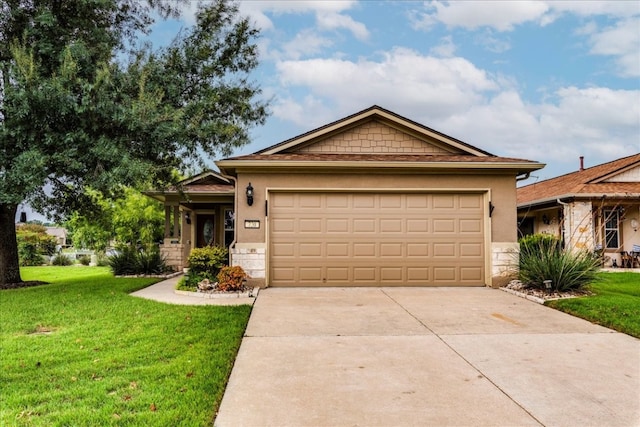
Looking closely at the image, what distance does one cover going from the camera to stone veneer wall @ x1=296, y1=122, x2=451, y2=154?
1173 cm

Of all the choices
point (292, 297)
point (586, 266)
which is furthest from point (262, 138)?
point (586, 266)

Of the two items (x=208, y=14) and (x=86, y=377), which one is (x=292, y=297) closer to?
(x=86, y=377)

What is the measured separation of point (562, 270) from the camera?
8.63 m

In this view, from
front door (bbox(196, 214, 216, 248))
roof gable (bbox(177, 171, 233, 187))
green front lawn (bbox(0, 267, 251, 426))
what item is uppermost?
roof gable (bbox(177, 171, 233, 187))

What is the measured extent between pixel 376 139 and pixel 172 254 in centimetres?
890

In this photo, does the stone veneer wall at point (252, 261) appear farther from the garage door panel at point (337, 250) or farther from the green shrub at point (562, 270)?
the green shrub at point (562, 270)

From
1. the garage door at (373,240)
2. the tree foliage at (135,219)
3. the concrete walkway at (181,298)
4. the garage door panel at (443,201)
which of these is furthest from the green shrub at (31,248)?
the garage door panel at (443,201)

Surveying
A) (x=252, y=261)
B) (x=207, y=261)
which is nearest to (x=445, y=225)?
(x=252, y=261)

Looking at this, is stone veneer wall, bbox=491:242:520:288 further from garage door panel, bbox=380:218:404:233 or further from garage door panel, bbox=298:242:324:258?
garage door panel, bbox=298:242:324:258

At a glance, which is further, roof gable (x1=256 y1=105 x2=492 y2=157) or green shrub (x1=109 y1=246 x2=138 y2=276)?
green shrub (x1=109 y1=246 x2=138 y2=276)

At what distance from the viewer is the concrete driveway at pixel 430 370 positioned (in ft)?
10.9

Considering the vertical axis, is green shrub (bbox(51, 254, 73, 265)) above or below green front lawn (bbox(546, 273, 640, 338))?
below

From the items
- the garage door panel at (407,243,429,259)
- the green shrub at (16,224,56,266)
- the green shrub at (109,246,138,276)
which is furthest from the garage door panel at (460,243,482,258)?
the green shrub at (16,224,56,266)

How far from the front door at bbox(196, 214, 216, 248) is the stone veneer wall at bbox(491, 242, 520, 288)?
35.9 feet
